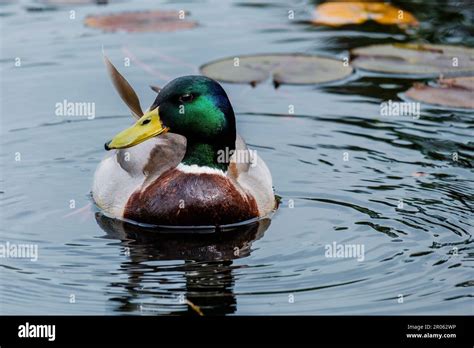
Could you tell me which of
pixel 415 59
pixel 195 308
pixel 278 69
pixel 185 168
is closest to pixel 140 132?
pixel 185 168

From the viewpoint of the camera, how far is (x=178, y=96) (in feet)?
29.4

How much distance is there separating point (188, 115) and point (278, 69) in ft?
11.5

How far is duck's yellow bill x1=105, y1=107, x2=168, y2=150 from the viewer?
891cm

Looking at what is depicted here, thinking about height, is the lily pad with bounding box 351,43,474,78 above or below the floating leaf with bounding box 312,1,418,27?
below

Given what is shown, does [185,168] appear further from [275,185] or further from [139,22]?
[139,22]

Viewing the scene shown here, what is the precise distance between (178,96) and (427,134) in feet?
9.56

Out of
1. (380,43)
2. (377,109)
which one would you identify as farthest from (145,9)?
(377,109)

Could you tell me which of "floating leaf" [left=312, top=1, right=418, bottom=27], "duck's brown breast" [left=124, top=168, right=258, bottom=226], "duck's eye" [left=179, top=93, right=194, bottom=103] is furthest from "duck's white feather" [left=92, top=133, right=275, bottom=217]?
"floating leaf" [left=312, top=1, right=418, bottom=27]

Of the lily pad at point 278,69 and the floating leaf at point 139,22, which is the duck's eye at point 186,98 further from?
the floating leaf at point 139,22

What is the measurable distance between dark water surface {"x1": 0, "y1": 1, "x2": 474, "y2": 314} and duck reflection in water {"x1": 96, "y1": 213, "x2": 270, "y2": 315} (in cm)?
2

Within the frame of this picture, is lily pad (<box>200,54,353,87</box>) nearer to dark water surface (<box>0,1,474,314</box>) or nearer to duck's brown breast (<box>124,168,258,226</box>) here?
dark water surface (<box>0,1,474,314</box>)

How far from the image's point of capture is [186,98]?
8984mm

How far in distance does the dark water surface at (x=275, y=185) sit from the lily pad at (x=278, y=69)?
0.12 m

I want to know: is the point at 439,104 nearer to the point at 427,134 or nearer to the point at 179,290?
the point at 427,134
